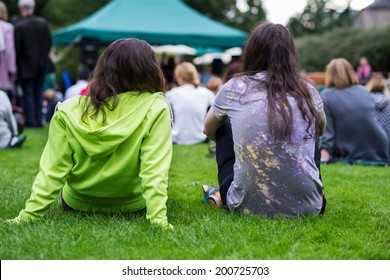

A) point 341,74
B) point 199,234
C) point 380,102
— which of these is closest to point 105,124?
point 199,234

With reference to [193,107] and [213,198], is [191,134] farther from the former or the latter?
[213,198]

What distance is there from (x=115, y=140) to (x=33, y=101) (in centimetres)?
829

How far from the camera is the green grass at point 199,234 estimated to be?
2.87m

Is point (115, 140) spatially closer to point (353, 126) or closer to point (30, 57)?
point (353, 126)

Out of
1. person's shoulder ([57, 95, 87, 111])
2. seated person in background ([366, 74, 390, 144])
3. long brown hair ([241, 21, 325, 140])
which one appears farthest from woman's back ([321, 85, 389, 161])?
person's shoulder ([57, 95, 87, 111])

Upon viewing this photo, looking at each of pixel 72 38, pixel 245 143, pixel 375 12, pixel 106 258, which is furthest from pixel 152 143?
pixel 375 12

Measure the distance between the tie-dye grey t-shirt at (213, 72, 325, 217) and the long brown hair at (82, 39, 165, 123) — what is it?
0.50 meters

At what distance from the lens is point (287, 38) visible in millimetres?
3639

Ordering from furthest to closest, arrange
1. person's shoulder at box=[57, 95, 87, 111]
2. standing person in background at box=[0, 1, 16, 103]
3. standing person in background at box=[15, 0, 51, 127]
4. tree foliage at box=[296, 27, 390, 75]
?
tree foliage at box=[296, 27, 390, 75] < standing person in background at box=[15, 0, 51, 127] < standing person in background at box=[0, 1, 16, 103] < person's shoulder at box=[57, 95, 87, 111]

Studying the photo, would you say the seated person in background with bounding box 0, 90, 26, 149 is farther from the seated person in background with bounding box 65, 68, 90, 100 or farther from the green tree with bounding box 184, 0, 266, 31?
the green tree with bounding box 184, 0, 266, 31

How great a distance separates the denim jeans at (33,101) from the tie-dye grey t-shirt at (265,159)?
8.05 metres

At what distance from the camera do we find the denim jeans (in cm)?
1099

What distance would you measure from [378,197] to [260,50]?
1.83 meters

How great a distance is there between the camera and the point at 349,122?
7.25 meters
